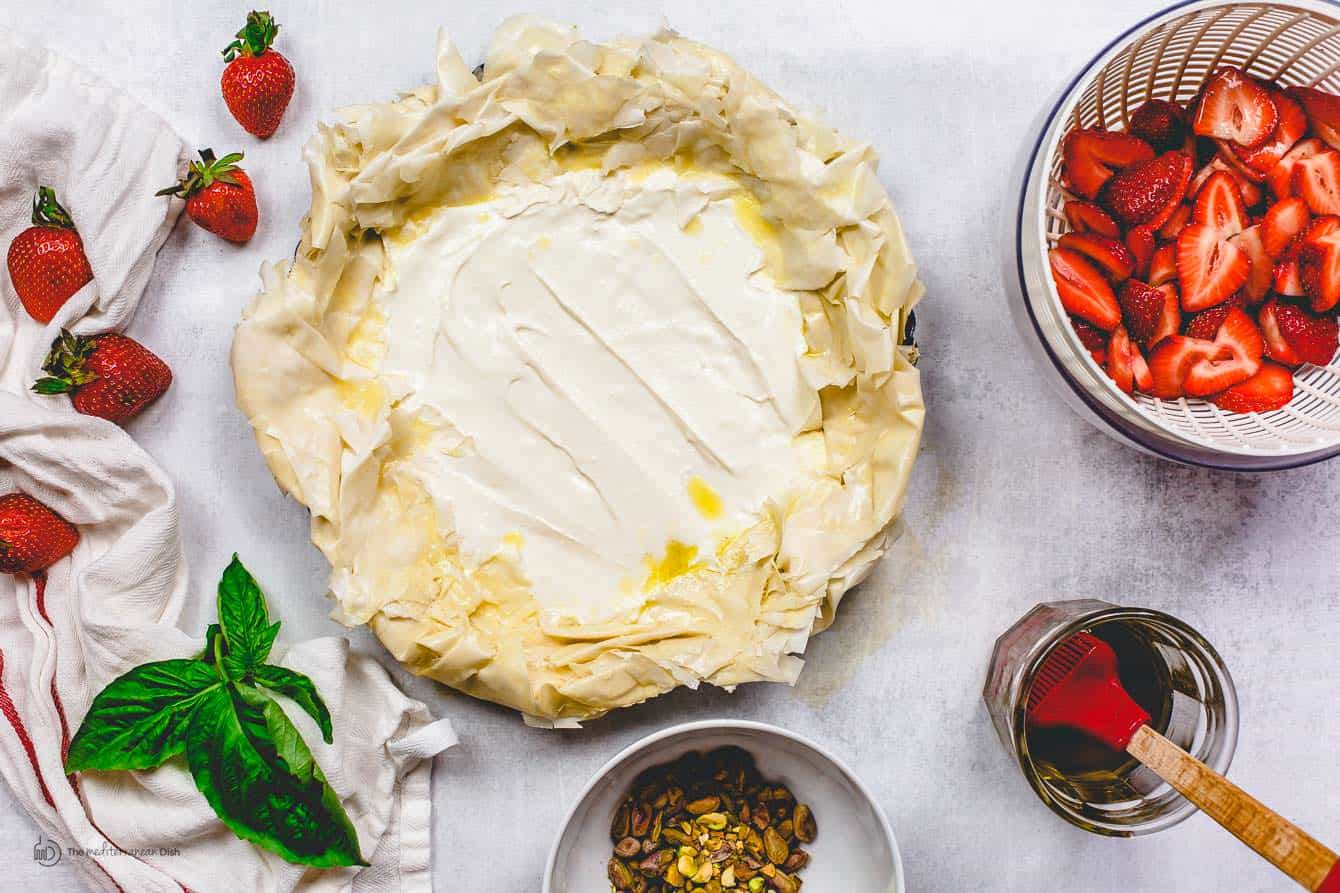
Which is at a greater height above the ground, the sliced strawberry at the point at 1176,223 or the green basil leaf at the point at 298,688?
the sliced strawberry at the point at 1176,223

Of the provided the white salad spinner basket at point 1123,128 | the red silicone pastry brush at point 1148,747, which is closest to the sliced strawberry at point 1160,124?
the white salad spinner basket at point 1123,128

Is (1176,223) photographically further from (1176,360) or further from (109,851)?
(109,851)

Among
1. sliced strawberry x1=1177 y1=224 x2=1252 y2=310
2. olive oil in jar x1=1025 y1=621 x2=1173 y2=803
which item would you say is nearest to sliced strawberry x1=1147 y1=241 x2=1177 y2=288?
sliced strawberry x1=1177 y1=224 x2=1252 y2=310

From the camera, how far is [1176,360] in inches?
41.0

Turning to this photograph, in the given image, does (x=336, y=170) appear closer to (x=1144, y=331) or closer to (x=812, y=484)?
(x=812, y=484)

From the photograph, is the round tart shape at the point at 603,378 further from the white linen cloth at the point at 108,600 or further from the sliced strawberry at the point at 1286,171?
the sliced strawberry at the point at 1286,171

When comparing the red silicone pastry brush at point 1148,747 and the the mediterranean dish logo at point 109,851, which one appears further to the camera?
the the mediterranean dish logo at point 109,851

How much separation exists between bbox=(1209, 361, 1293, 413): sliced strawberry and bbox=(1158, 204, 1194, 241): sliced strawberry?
0.52ft

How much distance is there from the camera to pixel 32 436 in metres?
1.08

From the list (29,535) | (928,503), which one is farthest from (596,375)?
(29,535)

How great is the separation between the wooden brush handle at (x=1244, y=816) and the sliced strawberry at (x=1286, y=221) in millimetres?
490

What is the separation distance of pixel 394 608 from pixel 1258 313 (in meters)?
0.91

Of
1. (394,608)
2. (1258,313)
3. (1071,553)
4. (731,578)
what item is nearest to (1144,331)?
(1258,313)

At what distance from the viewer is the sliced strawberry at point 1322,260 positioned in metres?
1.01
